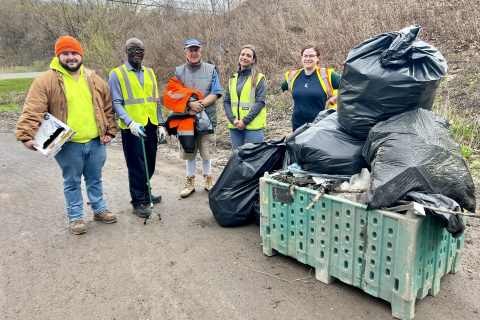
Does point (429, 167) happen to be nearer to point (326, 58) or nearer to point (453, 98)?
point (453, 98)

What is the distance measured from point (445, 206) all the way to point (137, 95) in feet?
9.93

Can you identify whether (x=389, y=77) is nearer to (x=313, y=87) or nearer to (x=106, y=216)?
(x=313, y=87)

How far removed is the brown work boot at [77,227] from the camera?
3379 mm

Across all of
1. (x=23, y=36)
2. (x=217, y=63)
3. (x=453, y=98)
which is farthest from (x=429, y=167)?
(x=23, y=36)

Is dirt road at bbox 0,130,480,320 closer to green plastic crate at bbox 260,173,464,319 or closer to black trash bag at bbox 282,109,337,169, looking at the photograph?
green plastic crate at bbox 260,173,464,319

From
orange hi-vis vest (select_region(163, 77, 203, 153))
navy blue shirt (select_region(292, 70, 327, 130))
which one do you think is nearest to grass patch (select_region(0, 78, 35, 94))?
orange hi-vis vest (select_region(163, 77, 203, 153))

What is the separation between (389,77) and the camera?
2146mm

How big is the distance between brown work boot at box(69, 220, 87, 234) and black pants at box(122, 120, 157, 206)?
2.03ft

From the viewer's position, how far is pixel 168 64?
12.5 m

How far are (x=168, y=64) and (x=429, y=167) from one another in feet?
38.4

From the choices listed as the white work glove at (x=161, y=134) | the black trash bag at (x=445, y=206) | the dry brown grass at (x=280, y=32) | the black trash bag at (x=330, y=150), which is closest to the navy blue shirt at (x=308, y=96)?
the black trash bag at (x=330, y=150)

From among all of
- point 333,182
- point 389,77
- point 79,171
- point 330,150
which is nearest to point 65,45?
point 79,171

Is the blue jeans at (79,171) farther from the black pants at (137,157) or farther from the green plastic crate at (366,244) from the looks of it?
the green plastic crate at (366,244)

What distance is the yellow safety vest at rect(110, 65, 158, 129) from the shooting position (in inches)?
145
